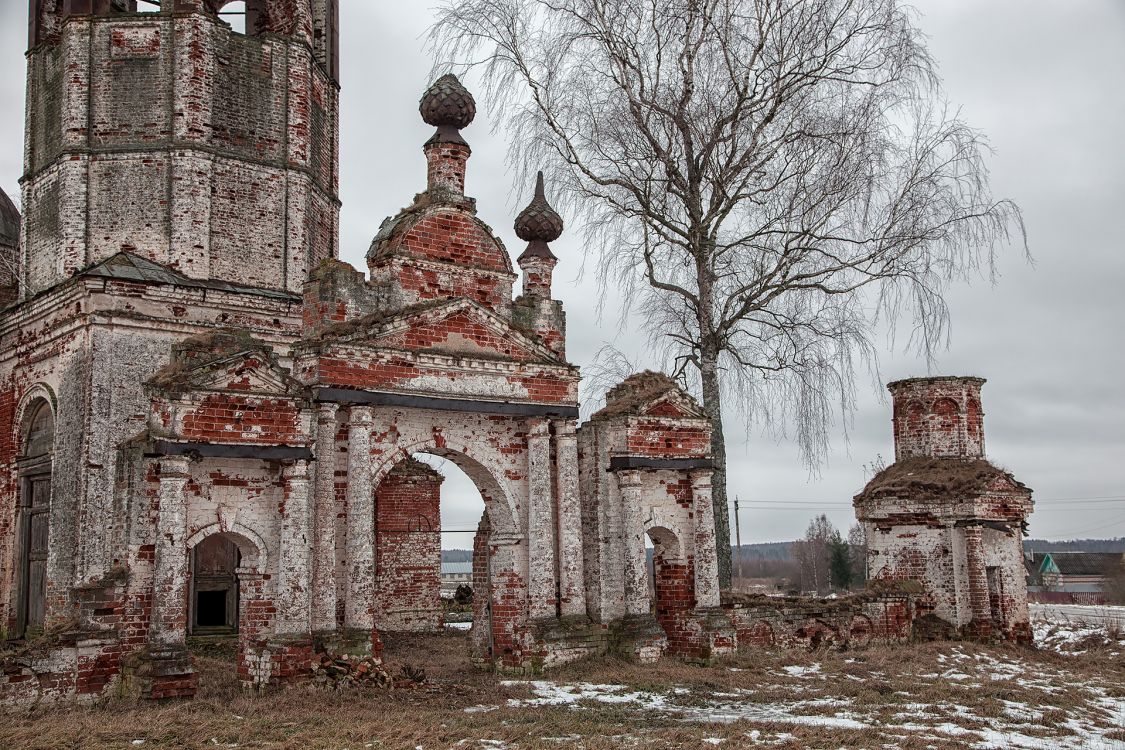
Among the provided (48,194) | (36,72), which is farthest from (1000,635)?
(36,72)

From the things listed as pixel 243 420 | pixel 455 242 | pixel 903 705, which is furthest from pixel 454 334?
pixel 903 705

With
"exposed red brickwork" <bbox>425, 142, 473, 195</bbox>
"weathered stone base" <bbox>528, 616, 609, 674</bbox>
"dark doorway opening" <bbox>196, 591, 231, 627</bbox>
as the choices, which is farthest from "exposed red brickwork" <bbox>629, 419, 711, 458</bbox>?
"dark doorway opening" <bbox>196, 591, 231, 627</bbox>

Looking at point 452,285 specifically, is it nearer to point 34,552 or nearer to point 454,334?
point 454,334

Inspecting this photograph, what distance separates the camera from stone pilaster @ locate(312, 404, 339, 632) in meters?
12.2

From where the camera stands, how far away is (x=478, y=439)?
14.1m

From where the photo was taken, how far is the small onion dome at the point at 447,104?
47.6 feet

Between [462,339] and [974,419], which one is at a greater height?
[462,339]

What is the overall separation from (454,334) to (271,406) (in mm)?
2814

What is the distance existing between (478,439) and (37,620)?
7.18m

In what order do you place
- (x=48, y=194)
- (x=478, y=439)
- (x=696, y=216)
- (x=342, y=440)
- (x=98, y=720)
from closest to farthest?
1. (x=98, y=720)
2. (x=342, y=440)
3. (x=478, y=439)
4. (x=48, y=194)
5. (x=696, y=216)

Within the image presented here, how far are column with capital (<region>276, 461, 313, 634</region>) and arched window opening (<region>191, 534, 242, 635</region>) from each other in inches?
195

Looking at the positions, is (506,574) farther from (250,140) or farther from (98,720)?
(250,140)

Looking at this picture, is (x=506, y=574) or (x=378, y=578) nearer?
(x=506, y=574)

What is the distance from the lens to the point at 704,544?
15.2 meters
